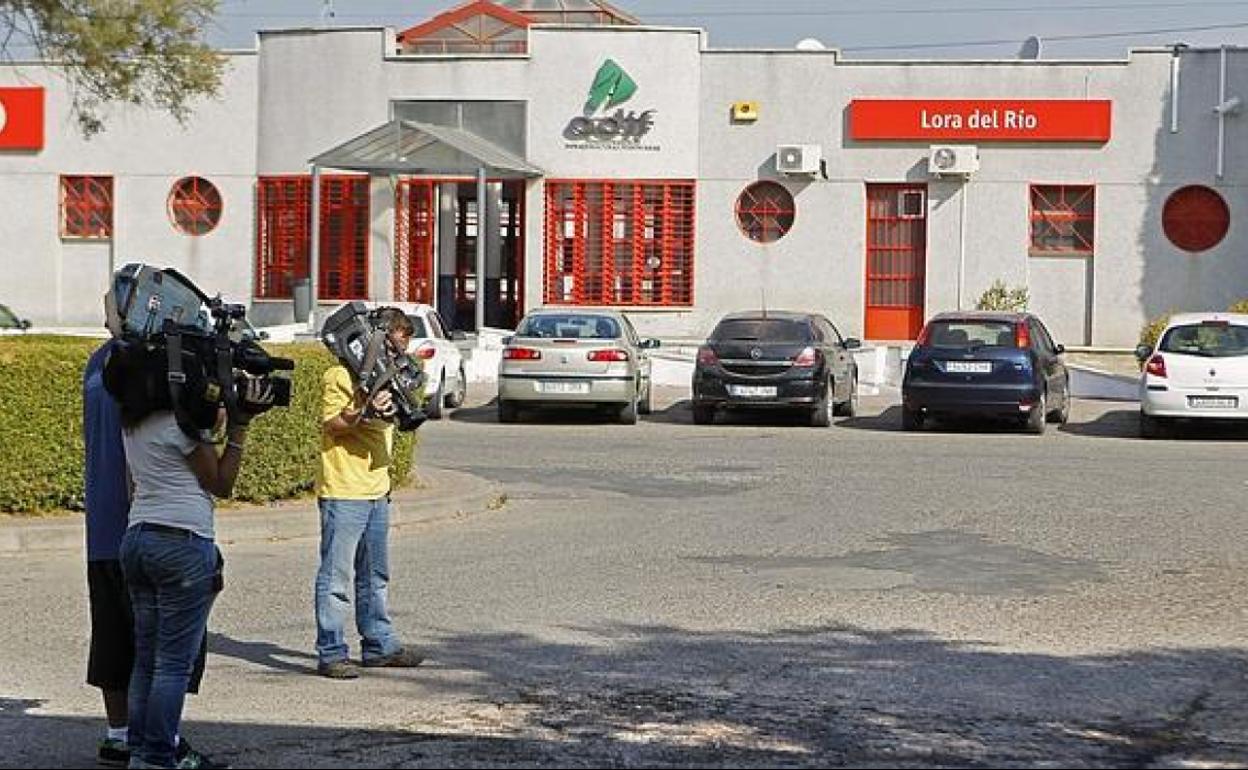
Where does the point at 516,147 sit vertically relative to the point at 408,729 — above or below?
above

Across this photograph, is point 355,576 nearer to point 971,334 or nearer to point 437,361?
point 971,334

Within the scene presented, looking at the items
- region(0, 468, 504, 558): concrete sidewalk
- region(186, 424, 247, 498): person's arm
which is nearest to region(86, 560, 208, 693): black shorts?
region(186, 424, 247, 498): person's arm

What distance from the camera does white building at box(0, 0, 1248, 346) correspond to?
3625 cm

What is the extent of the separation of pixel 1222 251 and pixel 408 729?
30.6 meters

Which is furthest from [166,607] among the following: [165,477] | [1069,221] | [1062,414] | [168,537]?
[1069,221]

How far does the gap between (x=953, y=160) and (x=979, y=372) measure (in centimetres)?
1259

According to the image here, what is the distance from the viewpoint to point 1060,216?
36.7 m

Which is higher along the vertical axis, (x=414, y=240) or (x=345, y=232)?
(x=345, y=232)

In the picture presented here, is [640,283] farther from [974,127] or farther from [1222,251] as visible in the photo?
[1222,251]

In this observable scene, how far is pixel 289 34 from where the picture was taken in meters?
37.8

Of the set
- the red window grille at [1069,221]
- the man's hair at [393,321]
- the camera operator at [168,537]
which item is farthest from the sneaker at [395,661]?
the red window grille at [1069,221]

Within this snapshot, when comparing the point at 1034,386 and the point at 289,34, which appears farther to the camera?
the point at 289,34

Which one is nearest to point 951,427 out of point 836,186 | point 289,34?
point 836,186

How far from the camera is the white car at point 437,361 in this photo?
83.4 feet
